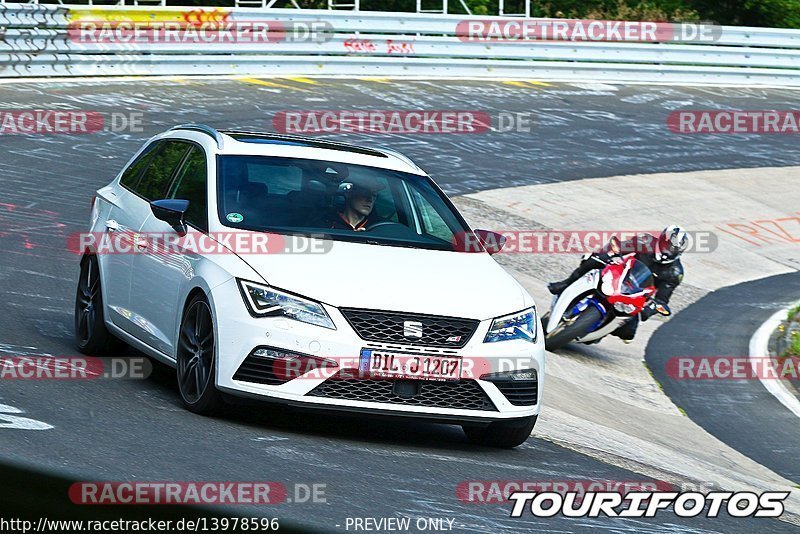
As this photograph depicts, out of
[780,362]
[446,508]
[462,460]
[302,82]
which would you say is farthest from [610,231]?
[446,508]

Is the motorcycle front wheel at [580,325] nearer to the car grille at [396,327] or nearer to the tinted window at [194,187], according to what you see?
the tinted window at [194,187]

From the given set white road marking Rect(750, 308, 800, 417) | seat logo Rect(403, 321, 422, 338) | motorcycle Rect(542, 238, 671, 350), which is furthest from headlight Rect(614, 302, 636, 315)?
seat logo Rect(403, 321, 422, 338)

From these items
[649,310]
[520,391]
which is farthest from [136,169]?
[649,310]

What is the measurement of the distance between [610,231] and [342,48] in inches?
365

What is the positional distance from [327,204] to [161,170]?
1.43m

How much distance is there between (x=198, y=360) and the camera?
740cm

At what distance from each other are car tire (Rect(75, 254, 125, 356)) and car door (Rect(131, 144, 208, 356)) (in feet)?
2.21

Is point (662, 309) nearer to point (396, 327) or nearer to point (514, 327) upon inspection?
point (514, 327)

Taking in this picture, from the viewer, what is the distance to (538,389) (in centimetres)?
757

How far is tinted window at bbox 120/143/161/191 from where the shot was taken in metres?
9.16

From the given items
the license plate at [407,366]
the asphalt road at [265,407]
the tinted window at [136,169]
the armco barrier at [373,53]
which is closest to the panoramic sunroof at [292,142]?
the tinted window at [136,169]

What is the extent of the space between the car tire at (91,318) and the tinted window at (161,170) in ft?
2.17

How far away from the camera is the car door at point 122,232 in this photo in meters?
8.57

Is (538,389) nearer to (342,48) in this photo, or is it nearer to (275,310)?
(275,310)
